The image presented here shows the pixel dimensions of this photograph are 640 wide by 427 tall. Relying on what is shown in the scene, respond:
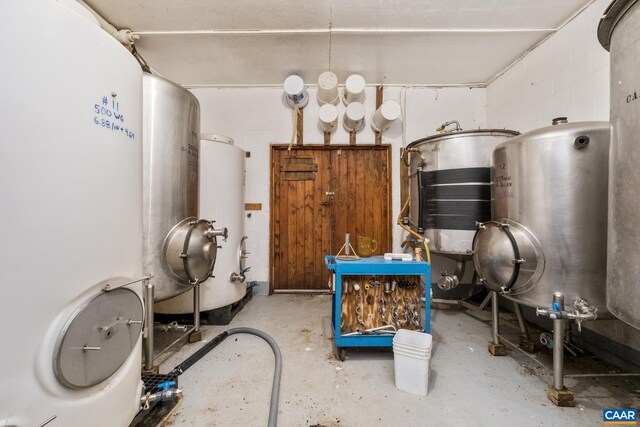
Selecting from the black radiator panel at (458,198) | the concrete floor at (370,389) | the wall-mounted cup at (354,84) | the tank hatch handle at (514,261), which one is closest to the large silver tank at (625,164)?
the tank hatch handle at (514,261)

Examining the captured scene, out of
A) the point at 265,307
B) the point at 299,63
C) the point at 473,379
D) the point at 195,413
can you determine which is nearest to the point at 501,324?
the point at 473,379

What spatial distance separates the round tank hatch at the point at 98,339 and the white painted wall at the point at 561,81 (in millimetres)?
3126

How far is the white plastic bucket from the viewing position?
1.40m

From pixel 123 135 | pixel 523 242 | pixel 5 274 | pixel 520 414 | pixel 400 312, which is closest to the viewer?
pixel 5 274

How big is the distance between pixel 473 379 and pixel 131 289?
1.91 m

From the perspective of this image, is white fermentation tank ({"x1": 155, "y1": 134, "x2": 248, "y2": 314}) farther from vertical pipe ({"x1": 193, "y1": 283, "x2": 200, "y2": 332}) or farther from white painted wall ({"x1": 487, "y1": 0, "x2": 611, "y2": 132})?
white painted wall ({"x1": 487, "y1": 0, "x2": 611, "y2": 132})

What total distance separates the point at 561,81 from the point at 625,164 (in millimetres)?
1913

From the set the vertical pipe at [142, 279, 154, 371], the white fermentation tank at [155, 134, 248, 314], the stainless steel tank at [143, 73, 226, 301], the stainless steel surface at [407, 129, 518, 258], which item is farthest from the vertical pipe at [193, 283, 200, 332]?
the stainless steel surface at [407, 129, 518, 258]

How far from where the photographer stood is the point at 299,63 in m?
2.72

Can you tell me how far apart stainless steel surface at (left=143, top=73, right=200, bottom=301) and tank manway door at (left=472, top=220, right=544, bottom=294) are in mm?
1978

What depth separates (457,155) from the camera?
7.07 ft

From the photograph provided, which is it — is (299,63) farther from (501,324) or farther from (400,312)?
(501,324)

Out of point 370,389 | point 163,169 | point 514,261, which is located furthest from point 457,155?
point 163,169

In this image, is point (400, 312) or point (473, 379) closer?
point (473, 379)
